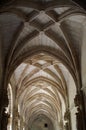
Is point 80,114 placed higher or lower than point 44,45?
lower

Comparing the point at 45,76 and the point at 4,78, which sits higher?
the point at 45,76

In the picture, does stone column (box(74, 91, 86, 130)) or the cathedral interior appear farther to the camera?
stone column (box(74, 91, 86, 130))

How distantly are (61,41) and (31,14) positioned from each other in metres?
2.88

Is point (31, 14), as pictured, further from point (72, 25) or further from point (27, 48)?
point (27, 48)

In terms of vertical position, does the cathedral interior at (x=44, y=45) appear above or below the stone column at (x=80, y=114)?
above

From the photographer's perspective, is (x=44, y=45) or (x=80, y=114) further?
(x=44, y=45)

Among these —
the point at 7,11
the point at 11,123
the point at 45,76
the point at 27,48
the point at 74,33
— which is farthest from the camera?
the point at 45,76

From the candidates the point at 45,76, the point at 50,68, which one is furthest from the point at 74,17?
the point at 45,76

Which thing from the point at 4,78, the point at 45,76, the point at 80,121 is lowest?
the point at 80,121

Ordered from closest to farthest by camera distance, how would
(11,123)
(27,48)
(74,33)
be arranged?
(74,33)
(27,48)
(11,123)

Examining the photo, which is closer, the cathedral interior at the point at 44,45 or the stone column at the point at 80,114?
the cathedral interior at the point at 44,45

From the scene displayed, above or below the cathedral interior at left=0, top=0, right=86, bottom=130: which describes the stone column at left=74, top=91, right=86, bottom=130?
below

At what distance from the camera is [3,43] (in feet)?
46.9

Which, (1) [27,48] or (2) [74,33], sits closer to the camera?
(2) [74,33]
